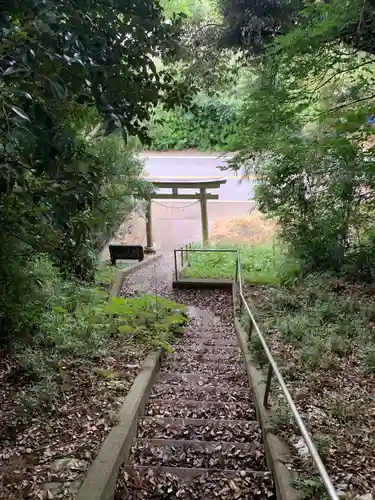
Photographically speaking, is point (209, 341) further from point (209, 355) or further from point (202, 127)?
point (202, 127)

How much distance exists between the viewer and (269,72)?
593 centimetres

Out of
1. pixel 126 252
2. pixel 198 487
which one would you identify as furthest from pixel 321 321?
pixel 126 252

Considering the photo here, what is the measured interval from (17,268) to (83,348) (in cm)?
158

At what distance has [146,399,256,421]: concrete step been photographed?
390 cm

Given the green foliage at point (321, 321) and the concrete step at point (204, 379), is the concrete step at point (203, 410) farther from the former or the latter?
the green foliage at point (321, 321)

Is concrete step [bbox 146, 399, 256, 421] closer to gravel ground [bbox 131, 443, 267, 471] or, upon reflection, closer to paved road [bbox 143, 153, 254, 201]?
gravel ground [bbox 131, 443, 267, 471]

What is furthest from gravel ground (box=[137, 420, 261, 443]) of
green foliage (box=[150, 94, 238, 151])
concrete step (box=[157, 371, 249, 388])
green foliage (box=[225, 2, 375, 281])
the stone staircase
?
green foliage (box=[150, 94, 238, 151])

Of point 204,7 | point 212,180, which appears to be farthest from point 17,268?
point 212,180

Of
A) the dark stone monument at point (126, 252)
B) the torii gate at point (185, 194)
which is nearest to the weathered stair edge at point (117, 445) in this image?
the dark stone monument at point (126, 252)

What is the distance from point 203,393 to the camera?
449 cm

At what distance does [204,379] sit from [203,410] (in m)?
1.02

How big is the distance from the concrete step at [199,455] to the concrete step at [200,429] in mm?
158

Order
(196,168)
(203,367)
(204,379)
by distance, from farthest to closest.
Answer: (196,168), (203,367), (204,379)

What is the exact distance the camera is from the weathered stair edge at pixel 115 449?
254cm
